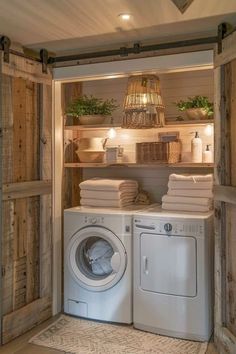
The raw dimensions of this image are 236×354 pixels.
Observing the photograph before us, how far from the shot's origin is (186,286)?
276 centimetres

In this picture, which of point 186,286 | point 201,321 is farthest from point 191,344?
point 186,286

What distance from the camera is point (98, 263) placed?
329 centimetres

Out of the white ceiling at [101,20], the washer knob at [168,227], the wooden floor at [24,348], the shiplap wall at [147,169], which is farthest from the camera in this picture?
the shiplap wall at [147,169]

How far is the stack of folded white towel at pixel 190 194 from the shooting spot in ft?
9.95

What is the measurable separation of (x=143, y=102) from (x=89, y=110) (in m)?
0.65

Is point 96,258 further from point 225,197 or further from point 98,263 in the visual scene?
point 225,197

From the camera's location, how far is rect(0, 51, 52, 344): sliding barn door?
107 inches

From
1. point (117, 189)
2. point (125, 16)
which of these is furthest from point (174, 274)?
point (125, 16)

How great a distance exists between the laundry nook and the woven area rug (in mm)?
15

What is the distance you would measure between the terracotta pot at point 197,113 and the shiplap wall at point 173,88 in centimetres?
26

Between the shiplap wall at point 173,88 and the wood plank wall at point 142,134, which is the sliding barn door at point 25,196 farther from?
the shiplap wall at point 173,88

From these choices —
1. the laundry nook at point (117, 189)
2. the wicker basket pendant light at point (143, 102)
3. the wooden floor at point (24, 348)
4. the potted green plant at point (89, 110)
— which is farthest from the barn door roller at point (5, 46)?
the wooden floor at point (24, 348)

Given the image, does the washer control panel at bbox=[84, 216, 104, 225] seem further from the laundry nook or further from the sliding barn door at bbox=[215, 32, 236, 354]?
the sliding barn door at bbox=[215, 32, 236, 354]

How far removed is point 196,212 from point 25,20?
1.93 metres
